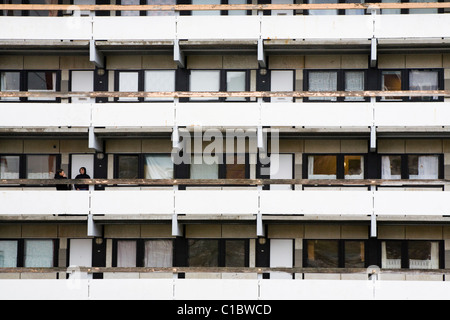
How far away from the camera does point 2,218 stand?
36625 millimetres

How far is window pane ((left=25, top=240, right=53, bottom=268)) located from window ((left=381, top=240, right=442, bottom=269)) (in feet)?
43.0

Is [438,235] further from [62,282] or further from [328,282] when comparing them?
[62,282]

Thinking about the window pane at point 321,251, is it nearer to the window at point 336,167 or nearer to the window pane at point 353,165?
the window at point 336,167

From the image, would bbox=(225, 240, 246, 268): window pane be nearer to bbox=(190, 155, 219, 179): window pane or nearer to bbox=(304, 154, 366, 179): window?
bbox=(190, 155, 219, 179): window pane

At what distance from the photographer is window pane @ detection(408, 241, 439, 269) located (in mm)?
37062

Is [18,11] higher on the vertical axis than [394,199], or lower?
higher

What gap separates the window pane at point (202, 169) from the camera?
38062 millimetres

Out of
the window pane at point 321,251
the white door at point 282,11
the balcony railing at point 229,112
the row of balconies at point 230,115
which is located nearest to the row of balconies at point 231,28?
the white door at point 282,11

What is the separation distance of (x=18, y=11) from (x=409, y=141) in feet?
55.1

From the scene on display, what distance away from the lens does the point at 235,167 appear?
3806 cm

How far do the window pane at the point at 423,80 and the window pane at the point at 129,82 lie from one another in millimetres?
10981

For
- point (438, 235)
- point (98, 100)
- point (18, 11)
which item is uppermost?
point (18, 11)

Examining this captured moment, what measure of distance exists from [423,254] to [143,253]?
36.0 feet

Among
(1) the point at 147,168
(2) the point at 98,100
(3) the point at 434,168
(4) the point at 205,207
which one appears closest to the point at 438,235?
(3) the point at 434,168
